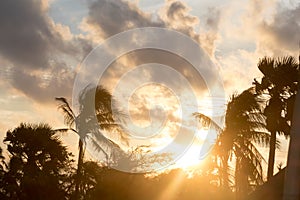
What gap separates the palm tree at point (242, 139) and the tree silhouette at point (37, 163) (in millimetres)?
13297

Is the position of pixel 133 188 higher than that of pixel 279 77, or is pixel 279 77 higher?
pixel 279 77

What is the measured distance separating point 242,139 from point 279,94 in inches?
183

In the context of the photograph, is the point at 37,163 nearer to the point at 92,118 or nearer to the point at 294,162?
the point at 92,118

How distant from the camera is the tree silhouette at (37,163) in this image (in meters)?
39.8

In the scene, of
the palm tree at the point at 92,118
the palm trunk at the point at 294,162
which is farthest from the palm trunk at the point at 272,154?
the palm trunk at the point at 294,162

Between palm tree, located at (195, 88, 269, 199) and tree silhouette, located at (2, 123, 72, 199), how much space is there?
13297 millimetres

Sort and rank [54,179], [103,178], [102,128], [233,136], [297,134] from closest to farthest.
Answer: [297,134] → [233,136] → [103,178] → [102,128] → [54,179]

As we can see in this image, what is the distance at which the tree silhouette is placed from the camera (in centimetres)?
3981

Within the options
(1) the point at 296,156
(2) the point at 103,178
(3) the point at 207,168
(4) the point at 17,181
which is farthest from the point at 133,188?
(1) the point at 296,156

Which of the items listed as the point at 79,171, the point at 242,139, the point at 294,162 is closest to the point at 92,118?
the point at 79,171

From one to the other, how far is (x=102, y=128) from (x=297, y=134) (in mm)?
30006

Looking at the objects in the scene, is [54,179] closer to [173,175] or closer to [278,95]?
[173,175]

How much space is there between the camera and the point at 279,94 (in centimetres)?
2845

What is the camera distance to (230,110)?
3212 centimetres
